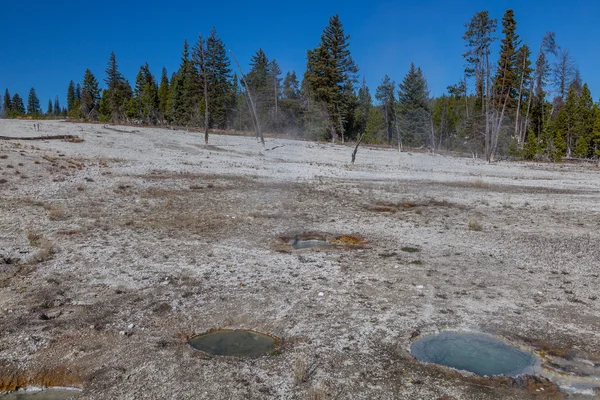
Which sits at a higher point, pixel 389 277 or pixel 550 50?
pixel 550 50

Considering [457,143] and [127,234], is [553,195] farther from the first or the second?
[457,143]

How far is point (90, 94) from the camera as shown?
284 feet

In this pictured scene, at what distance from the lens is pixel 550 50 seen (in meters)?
43.0

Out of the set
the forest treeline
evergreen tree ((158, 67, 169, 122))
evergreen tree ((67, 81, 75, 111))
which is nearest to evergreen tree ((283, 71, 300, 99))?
the forest treeline

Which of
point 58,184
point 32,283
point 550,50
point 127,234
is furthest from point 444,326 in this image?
point 550,50

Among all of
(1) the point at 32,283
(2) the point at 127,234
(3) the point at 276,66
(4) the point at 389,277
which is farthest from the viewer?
(3) the point at 276,66

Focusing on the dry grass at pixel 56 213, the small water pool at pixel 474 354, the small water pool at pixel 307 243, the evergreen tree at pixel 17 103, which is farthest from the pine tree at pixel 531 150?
the evergreen tree at pixel 17 103

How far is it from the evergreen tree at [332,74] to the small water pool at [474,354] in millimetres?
51924

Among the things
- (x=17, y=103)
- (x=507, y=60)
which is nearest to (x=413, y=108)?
(x=507, y=60)

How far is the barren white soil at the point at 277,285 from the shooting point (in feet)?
15.9

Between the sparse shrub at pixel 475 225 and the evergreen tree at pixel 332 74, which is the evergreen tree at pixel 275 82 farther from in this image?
the sparse shrub at pixel 475 225

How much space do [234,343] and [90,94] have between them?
91640 millimetres

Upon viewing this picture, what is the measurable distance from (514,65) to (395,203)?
135 ft

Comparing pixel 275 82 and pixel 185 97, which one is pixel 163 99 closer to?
pixel 185 97
